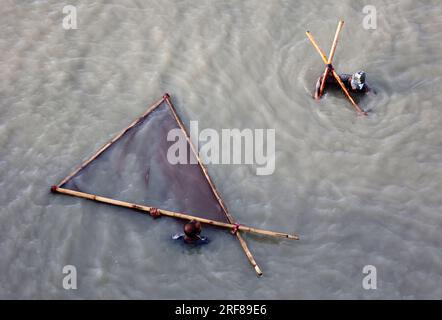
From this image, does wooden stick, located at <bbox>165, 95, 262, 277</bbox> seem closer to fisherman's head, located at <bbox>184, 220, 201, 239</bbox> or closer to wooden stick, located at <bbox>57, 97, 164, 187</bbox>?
wooden stick, located at <bbox>57, 97, 164, 187</bbox>

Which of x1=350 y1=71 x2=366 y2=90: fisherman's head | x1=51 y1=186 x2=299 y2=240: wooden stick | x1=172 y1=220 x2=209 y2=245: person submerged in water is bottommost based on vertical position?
x1=172 y1=220 x2=209 y2=245: person submerged in water

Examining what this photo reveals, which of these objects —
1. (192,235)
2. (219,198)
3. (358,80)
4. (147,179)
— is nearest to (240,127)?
(219,198)

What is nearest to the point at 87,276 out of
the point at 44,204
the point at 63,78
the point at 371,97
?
the point at 44,204

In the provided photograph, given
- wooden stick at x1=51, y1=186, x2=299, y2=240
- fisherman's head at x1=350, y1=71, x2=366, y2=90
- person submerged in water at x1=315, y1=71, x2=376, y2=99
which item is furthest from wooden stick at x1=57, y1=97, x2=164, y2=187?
fisherman's head at x1=350, y1=71, x2=366, y2=90

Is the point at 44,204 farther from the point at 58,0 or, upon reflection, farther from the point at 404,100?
the point at 404,100

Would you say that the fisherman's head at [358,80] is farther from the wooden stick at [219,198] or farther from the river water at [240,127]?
the wooden stick at [219,198]

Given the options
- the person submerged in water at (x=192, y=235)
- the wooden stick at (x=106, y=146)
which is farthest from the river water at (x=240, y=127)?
the wooden stick at (x=106, y=146)

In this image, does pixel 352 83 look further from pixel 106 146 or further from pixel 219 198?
pixel 106 146
